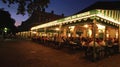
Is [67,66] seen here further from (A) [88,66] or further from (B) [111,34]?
(B) [111,34]

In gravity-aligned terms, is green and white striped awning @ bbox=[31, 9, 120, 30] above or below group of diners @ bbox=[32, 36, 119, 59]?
above

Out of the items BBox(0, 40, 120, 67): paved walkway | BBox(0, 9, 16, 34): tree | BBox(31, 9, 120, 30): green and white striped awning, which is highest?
BBox(0, 9, 16, 34): tree

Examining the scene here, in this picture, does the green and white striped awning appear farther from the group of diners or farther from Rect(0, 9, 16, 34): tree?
Rect(0, 9, 16, 34): tree

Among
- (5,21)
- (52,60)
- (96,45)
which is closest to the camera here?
(52,60)

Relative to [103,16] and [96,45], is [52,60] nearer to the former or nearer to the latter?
[96,45]

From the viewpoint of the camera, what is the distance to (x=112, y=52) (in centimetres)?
1379

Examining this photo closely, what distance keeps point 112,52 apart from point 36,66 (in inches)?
274

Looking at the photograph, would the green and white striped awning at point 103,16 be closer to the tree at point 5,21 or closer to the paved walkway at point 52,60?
the paved walkway at point 52,60

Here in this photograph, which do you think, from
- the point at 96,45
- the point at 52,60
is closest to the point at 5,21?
the point at 52,60

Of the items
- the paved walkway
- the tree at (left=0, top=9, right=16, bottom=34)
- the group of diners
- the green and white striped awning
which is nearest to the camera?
the paved walkway

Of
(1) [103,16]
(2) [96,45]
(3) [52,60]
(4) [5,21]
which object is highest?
(4) [5,21]

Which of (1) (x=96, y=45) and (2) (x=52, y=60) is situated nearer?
(2) (x=52, y=60)

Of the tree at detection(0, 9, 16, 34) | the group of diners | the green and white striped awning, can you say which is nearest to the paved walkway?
the group of diners

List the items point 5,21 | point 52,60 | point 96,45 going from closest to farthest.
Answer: point 52,60
point 96,45
point 5,21
